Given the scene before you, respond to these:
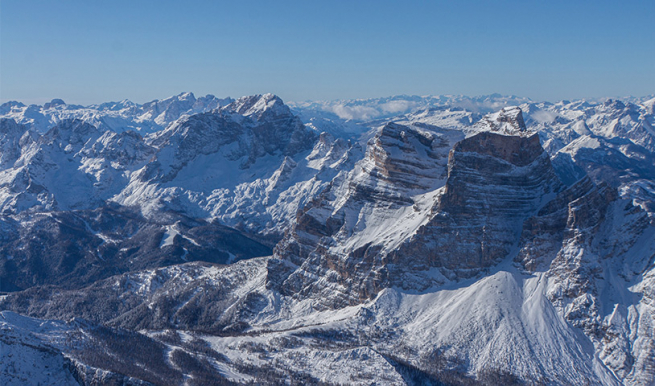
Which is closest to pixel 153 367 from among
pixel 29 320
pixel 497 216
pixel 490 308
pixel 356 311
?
pixel 29 320

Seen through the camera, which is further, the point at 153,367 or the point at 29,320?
the point at 29,320

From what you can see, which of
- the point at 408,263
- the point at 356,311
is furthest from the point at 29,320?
the point at 408,263

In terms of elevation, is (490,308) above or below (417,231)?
below

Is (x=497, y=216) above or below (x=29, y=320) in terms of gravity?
above

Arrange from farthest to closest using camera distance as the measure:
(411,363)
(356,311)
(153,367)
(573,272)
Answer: (356,311) → (573,272) → (411,363) → (153,367)

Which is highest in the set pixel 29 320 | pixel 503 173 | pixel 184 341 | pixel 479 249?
pixel 503 173

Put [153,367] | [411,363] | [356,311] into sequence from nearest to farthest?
[153,367]
[411,363]
[356,311]

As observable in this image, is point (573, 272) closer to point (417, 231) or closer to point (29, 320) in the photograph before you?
point (417, 231)

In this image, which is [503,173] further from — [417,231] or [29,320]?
[29,320]

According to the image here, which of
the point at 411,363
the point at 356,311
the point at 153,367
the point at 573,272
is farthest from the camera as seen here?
the point at 356,311
